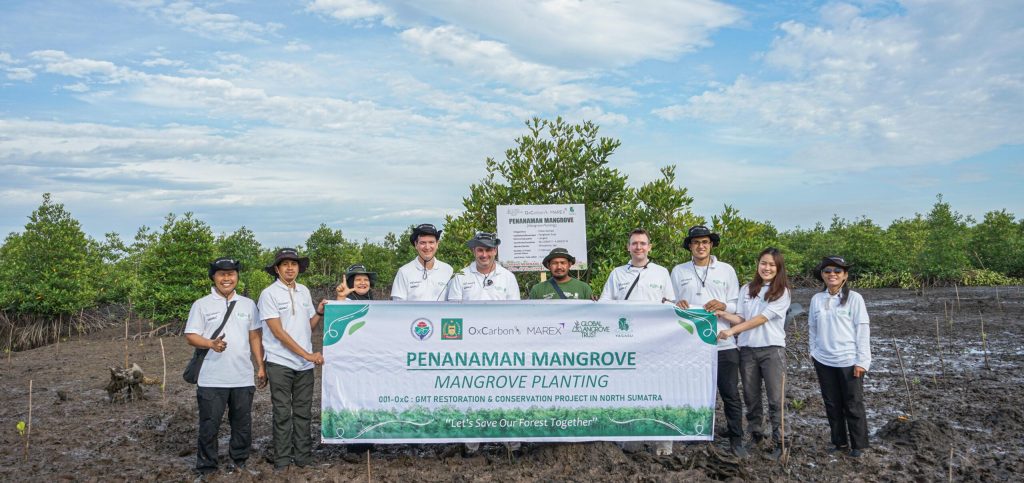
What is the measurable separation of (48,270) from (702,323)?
58.9 ft

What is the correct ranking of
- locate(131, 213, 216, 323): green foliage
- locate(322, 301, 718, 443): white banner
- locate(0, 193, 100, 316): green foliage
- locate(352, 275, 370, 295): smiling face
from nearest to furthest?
locate(322, 301, 718, 443): white banner < locate(352, 275, 370, 295): smiling face < locate(131, 213, 216, 323): green foliage < locate(0, 193, 100, 316): green foliage

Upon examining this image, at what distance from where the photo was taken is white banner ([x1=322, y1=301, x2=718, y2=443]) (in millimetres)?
5566

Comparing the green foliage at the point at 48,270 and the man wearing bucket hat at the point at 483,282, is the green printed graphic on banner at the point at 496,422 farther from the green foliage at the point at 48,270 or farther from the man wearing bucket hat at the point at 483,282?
the green foliage at the point at 48,270

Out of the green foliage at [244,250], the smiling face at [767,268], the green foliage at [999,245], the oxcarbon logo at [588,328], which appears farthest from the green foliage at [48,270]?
the green foliage at [999,245]

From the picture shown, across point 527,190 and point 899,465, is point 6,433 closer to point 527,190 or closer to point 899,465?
point 527,190

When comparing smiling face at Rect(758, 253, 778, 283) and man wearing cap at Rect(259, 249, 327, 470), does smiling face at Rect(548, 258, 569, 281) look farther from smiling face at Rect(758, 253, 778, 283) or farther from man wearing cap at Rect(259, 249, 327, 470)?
man wearing cap at Rect(259, 249, 327, 470)

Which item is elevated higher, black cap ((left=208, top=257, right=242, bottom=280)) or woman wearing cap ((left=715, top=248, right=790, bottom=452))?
black cap ((left=208, top=257, right=242, bottom=280))

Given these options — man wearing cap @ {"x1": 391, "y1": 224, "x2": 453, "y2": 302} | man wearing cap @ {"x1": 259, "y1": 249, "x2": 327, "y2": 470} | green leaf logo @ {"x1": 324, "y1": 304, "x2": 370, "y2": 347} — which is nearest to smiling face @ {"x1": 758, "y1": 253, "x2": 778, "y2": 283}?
man wearing cap @ {"x1": 391, "y1": 224, "x2": 453, "y2": 302}

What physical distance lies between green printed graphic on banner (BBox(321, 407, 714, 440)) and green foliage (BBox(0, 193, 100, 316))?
618 inches

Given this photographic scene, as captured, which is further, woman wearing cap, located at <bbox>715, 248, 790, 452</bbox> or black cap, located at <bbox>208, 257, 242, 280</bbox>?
woman wearing cap, located at <bbox>715, 248, 790, 452</bbox>

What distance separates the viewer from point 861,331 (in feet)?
19.0

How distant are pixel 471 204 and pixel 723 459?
4.68 meters

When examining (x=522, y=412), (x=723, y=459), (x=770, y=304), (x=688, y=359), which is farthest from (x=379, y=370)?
(x=770, y=304)

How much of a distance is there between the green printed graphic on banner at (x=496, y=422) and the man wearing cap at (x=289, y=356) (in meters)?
0.31
